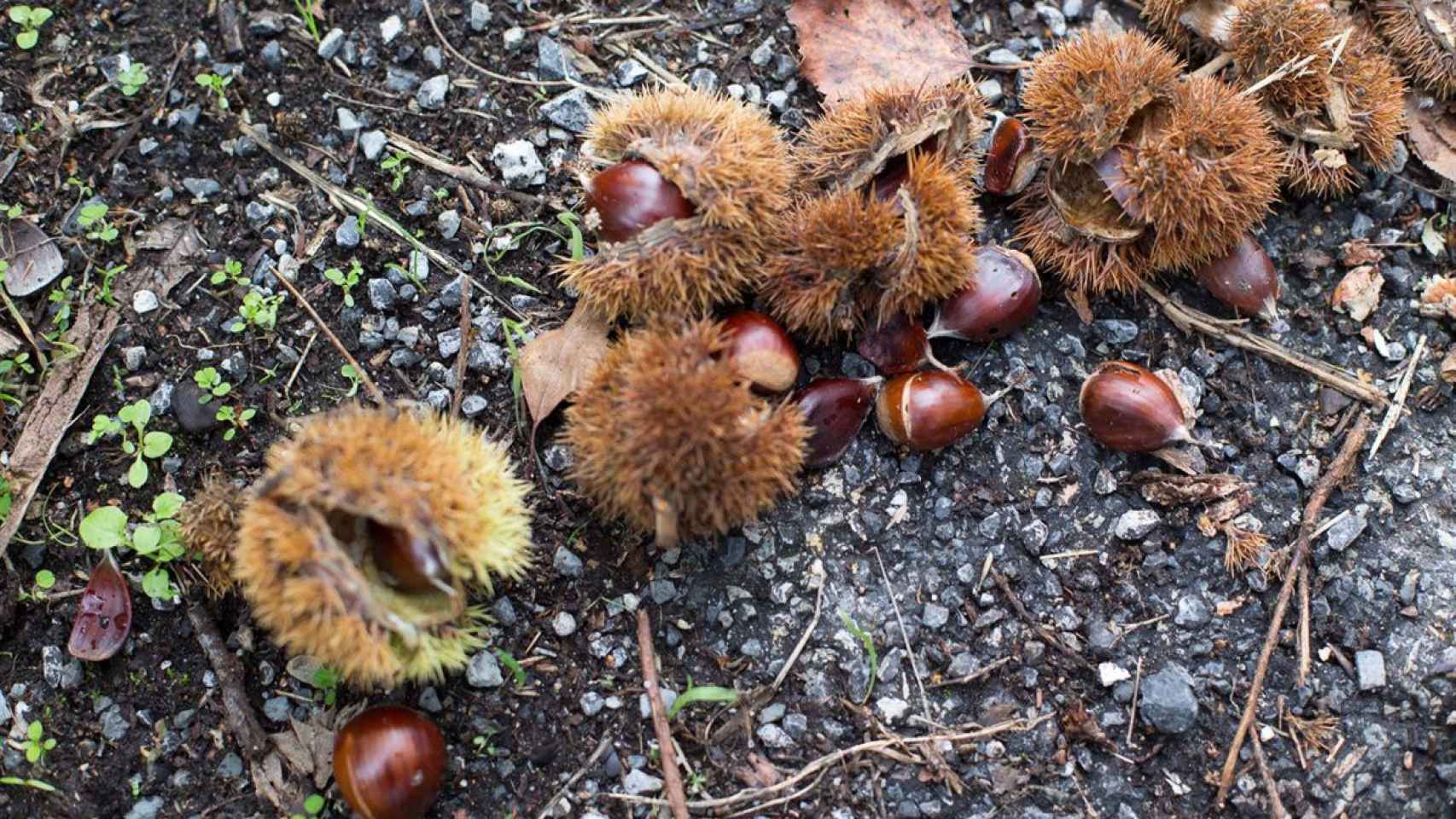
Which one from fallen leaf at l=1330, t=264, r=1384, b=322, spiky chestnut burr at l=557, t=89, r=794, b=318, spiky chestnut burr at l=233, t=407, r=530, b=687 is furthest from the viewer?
fallen leaf at l=1330, t=264, r=1384, b=322

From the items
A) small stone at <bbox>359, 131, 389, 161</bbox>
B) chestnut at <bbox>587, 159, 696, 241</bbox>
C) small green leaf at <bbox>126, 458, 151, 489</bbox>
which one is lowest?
small green leaf at <bbox>126, 458, 151, 489</bbox>

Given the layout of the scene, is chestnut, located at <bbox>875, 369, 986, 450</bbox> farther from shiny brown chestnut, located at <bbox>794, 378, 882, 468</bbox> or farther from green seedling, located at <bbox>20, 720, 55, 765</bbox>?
green seedling, located at <bbox>20, 720, 55, 765</bbox>

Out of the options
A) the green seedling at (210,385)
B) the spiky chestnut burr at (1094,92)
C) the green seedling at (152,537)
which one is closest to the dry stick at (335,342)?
the green seedling at (210,385)

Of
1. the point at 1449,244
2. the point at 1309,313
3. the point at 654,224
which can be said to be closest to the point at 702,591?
the point at 654,224

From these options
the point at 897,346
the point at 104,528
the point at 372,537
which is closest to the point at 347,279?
the point at 104,528

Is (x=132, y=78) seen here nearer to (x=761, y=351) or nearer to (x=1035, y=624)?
(x=761, y=351)

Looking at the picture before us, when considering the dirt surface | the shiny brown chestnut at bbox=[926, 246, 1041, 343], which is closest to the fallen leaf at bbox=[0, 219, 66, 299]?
the dirt surface

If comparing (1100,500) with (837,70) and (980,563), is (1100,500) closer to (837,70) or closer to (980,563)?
(980,563)
